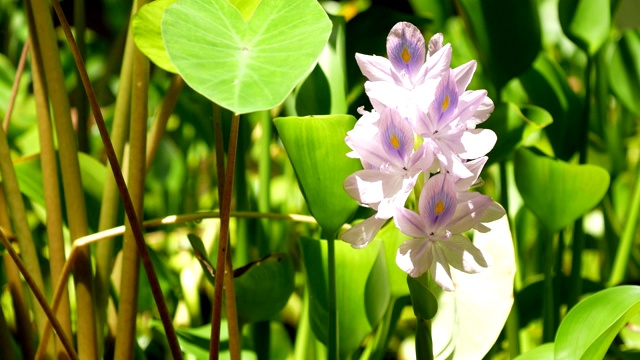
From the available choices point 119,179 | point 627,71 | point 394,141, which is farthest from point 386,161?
point 627,71

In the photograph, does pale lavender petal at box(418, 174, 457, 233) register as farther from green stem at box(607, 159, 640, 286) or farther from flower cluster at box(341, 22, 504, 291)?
green stem at box(607, 159, 640, 286)

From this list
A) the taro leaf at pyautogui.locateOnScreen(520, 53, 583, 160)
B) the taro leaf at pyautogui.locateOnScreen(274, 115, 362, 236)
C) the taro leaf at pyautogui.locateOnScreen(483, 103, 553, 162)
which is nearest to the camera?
the taro leaf at pyautogui.locateOnScreen(274, 115, 362, 236)

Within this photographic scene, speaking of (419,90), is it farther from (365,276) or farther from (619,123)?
(619,123)

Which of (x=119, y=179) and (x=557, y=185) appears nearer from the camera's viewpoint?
(x=119, y=179)

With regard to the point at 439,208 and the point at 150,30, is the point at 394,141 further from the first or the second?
the point at 150,30

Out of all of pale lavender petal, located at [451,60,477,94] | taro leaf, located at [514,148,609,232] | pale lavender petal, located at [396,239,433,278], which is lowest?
taro leaf, located at [514,148,609,232]

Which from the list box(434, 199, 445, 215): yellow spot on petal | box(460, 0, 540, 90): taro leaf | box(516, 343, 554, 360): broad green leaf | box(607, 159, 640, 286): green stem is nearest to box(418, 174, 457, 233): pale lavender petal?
box(434, 199, 445, 215): yellow spot on petal

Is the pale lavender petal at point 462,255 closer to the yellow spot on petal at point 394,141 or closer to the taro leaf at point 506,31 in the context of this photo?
the yellow spot on petal at point 394,141

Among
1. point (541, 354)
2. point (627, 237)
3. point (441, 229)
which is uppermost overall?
point (441, 229)
